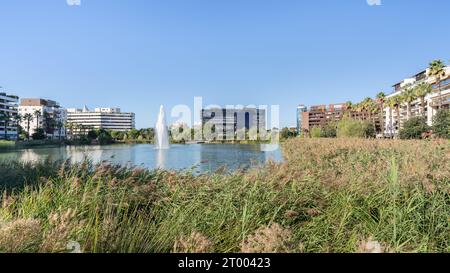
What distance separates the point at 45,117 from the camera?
77.9m

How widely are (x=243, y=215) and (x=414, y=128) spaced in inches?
1663

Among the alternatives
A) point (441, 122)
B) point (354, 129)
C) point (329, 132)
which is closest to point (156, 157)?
point (441, 122)

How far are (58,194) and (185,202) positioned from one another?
5.80ft

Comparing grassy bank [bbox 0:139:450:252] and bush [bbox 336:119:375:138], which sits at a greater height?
bush [bbox 336:119:375:138]

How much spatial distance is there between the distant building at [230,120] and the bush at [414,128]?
1152 inches

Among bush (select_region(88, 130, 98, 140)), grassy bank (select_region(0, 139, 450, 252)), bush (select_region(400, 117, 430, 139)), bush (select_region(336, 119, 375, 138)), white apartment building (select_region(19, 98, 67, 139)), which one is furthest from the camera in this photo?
white apartment building (select_region(19, 98, 67, 139))

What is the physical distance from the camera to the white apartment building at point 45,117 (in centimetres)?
7475

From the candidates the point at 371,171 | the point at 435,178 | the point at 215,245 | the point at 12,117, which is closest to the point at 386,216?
the point at 435,178

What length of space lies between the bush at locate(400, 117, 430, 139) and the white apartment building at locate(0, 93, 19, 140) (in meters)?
85.5

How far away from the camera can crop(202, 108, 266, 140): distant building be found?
13582 millimetres

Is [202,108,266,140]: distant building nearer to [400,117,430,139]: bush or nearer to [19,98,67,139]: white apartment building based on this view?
[400,117,430,139]: bush

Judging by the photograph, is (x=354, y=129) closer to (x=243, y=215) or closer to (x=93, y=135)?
(x=93, y=135)

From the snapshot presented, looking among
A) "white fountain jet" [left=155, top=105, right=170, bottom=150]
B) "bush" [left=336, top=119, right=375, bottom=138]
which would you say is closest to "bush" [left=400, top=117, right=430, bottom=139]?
"bush" [left=336, top=119, right=375, bottom=138]

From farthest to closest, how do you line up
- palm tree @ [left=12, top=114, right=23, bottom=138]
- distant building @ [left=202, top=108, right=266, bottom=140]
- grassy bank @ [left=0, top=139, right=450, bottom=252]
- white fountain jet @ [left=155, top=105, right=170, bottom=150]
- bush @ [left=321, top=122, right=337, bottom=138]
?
palm tree @ [left=12, top=114, right=23, bottom=138] < bush @ [left=321, top=122, right=337, bottom=138] < white fountain jet @ [left=155, top=105, right=170, bottom=150] < distant building @ [left=202, top=108, right=266, bottom=140] < grassy bank @ [left=0, top=139, right=450, bottom=252]
